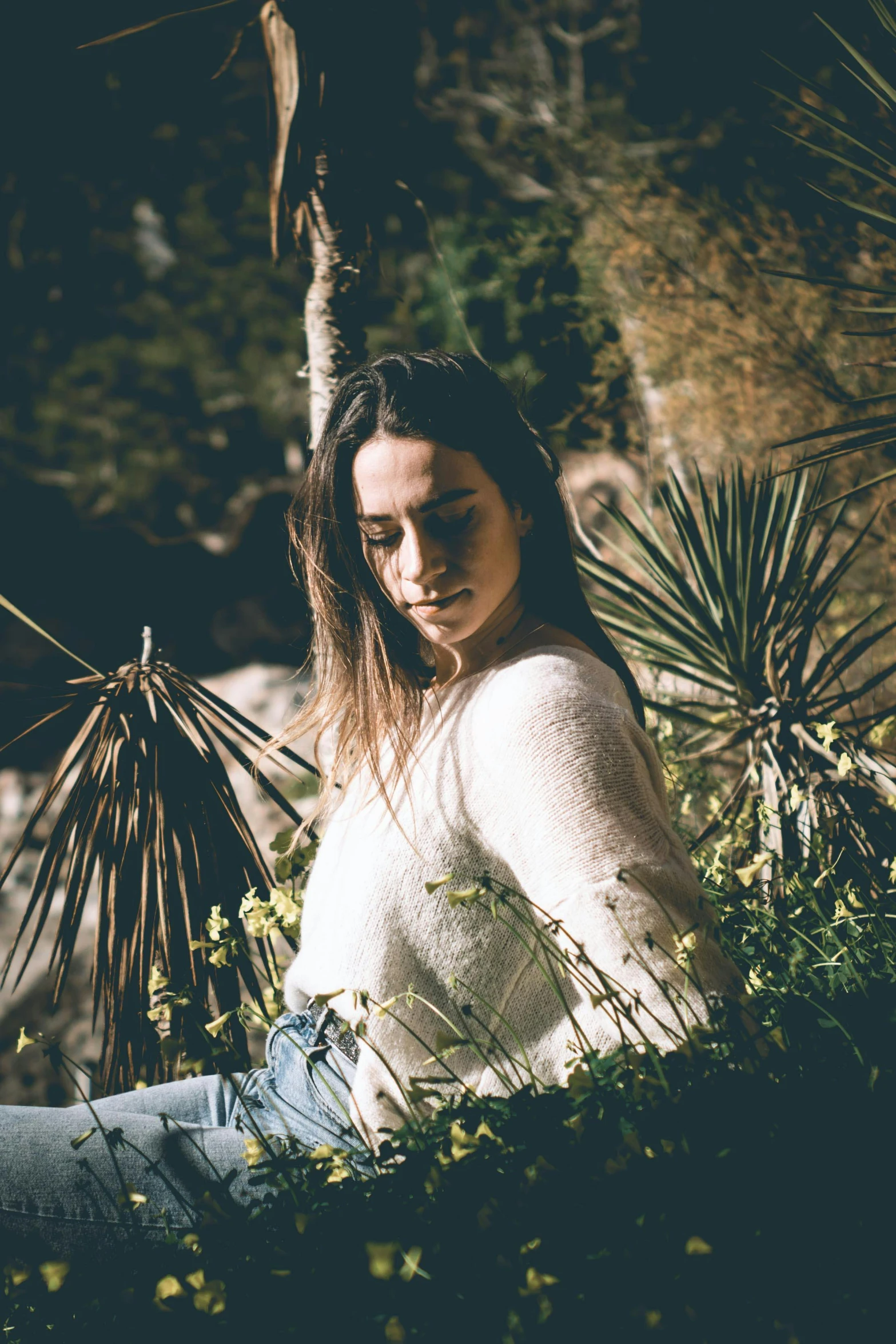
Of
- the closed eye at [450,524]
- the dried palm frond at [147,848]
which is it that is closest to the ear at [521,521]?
the closed eye at [450,524]

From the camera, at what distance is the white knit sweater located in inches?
38.5

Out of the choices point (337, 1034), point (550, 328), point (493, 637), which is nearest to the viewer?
point (337, 1034)

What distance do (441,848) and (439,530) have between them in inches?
16.9

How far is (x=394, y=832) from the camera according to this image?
121 cm

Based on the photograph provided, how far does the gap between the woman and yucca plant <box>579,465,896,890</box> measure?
2.76 ft

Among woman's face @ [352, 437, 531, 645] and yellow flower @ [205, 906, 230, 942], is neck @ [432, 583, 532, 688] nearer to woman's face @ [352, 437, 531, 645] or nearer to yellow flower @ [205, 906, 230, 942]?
woman's face @ [352, 437, 531, 645]

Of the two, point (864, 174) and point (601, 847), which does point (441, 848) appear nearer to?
point (601, 847)

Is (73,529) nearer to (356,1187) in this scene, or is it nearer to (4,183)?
(4,183)

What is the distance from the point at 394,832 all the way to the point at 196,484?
7887 mm

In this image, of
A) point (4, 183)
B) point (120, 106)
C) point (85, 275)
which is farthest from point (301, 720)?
point (85, 275)

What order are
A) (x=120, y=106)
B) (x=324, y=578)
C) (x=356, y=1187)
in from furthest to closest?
(x=120, y=106) → (x=324, y=578) → (x=356, y=1187)

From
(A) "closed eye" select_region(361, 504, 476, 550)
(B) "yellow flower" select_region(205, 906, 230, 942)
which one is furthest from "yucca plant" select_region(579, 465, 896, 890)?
(B) "yellow flower" select_region(205, 906, 230, 942)

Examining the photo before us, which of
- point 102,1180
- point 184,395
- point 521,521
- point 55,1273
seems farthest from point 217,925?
point 184,395

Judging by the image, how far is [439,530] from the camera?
4.15 ft
